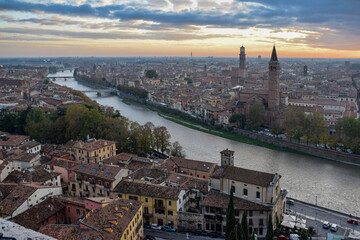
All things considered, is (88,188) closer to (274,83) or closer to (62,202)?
(62,202)

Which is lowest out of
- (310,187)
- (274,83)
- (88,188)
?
(310,187)

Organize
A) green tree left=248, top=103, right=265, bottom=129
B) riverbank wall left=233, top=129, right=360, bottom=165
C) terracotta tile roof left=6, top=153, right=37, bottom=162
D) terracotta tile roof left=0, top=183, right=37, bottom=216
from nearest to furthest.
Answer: terracotta tile roof left=0, top=183, right=37, bottom=216
terracotta tile roof left=6, top=153, right=37, bottom=162
riverbank wall left=233, top=129, right=360, bottom=165
green tree left=248, top=103, right=265, bottom=129

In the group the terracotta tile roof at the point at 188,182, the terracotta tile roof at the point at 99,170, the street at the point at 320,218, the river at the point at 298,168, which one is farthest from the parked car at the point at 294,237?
the terracotta tile roof at the point at 99,170

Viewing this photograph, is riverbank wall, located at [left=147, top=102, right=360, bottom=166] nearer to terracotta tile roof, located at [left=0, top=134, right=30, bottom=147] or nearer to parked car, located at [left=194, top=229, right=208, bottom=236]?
parked car, located at [left=194, top=229, right=208, bottom=236]

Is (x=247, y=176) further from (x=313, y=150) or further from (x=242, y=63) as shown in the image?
(x=242, y=63)

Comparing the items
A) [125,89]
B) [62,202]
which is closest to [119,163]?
[62,202]

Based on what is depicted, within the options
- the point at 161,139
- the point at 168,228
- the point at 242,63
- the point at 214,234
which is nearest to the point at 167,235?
the point at 168,228

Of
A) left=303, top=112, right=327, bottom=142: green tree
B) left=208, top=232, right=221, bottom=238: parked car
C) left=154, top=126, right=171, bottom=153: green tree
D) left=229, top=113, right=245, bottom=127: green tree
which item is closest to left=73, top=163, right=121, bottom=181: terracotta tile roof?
left=208, top=232, right=221, bottom=238: parked car
